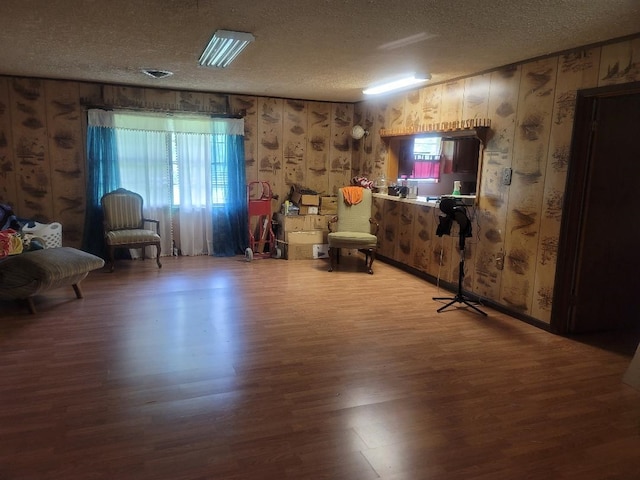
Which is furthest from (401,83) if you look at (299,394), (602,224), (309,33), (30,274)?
(30,274)

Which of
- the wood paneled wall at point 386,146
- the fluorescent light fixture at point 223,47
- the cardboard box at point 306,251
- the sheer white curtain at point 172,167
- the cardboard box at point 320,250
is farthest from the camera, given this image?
the cardboard box at point 320,250

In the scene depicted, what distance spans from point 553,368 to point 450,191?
269 cm

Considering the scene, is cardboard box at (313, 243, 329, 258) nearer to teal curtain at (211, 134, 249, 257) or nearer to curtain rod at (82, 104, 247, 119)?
teal curtain at (211, 134, 249, 257)

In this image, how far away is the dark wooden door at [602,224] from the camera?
3.60 metres

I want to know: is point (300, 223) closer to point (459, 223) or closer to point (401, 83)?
point (401, 83)

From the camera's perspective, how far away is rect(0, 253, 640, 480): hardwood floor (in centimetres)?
212

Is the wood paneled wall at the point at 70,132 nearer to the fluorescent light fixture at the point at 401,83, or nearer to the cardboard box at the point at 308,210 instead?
the cardboard box at the point at 308,210

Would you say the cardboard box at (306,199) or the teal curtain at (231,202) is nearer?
the teal curtain at (231,202)

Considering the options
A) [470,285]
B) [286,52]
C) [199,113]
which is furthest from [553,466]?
[199,113]

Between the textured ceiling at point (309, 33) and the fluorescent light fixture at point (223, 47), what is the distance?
88 millimetres

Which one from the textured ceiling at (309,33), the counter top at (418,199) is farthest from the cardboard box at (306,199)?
the textured ceiling at (309,33)

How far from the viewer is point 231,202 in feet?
21.8

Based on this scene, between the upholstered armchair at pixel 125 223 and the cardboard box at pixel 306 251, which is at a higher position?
the upholstered armchair at pixel 125 223

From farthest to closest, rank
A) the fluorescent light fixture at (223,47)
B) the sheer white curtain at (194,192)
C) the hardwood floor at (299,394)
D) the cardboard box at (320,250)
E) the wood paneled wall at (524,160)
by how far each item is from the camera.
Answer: the cardboard box at (320,250)
the sheer white curtain at (194,192)
the wood paneled wall at (524,160)
the fluorescent light fixture at (223,47)
the hardwood floor at (299,394)
